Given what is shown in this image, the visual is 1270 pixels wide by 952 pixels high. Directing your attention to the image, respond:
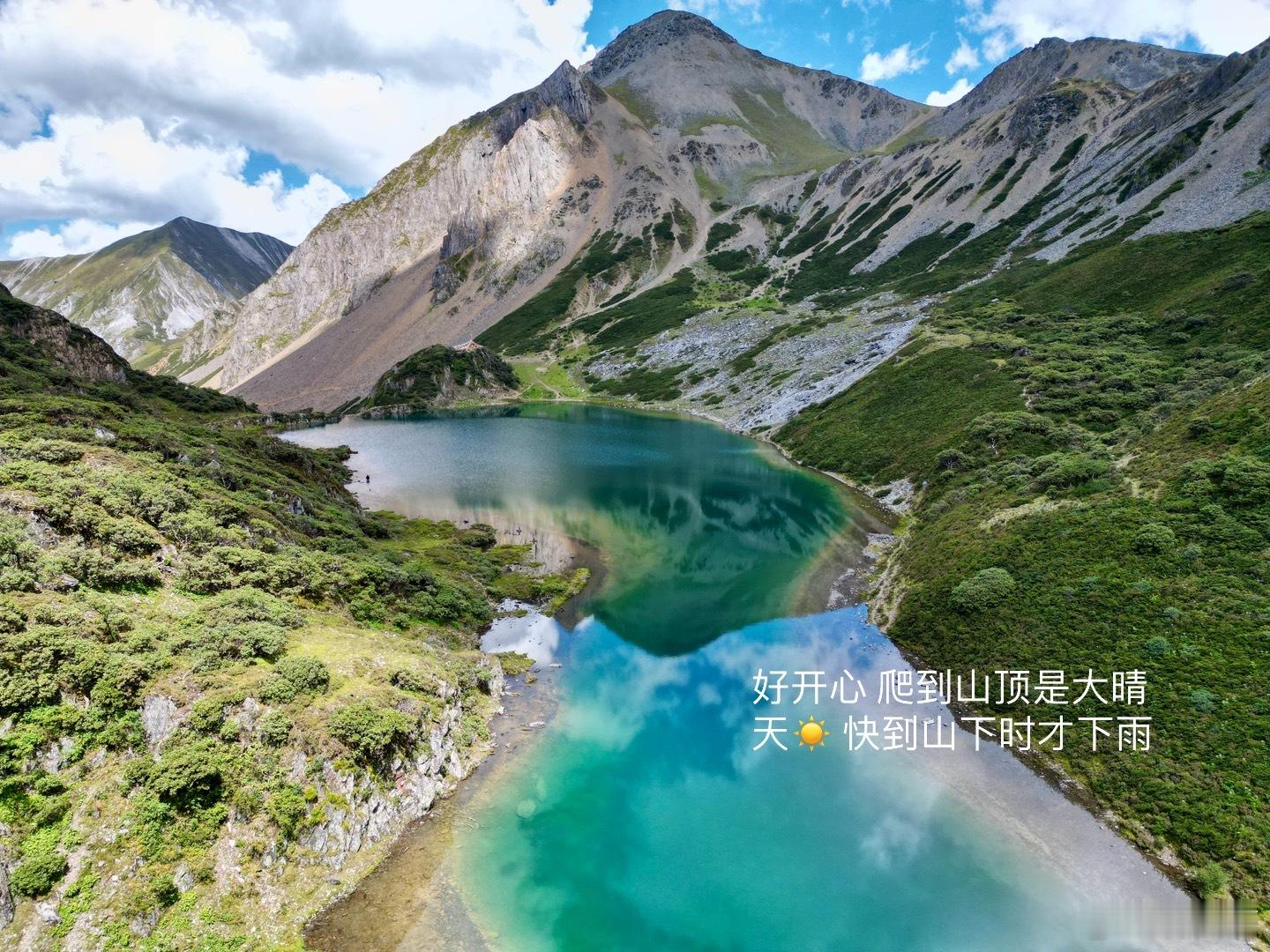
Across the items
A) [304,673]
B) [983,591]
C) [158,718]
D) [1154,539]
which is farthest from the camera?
[983,591]

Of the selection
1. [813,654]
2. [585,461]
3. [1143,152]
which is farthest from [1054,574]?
[1143,152]

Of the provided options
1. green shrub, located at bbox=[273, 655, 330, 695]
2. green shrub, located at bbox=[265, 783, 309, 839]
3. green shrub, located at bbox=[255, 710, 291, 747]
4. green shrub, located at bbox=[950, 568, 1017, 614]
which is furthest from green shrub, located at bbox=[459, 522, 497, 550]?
green shrub, located at bbox=[950, 568, 1017, 614]

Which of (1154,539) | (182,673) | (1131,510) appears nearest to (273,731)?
(182,673)

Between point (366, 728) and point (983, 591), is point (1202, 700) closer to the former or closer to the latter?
point (983, 591)

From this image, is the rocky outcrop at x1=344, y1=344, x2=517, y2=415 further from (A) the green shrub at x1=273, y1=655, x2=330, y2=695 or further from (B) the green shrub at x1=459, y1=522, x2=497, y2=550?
(A) the green shrub at x1=273, y1=655, x2=330, y2=695

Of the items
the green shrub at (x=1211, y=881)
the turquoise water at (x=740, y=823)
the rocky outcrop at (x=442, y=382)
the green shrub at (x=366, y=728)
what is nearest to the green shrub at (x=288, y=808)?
the green shrub at (x=366, y=728)

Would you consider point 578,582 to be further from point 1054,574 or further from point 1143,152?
point 1143,152

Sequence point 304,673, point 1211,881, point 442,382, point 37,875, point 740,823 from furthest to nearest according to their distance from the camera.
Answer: point 442,382
point 304,673
point 740,823
point 1211,881
point 37,875
